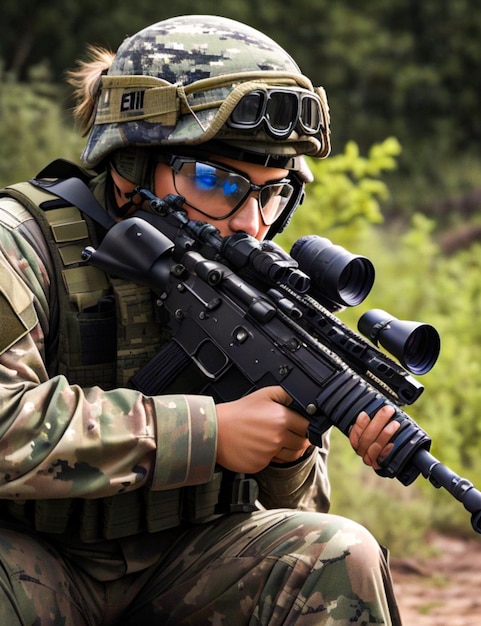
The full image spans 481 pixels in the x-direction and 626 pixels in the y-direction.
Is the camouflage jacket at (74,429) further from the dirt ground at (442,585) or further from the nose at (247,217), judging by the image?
the dirt ground at (442,585)

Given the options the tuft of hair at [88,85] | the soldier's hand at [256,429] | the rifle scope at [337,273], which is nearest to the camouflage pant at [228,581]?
the soldier's hand at [256,429]

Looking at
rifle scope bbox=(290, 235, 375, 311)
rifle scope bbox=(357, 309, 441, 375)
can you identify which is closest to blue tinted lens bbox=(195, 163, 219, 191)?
rifle scope bbox=(290, 235, 375, 311)

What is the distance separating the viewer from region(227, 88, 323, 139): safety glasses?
10.3 feet

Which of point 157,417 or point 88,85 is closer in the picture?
point 157,417

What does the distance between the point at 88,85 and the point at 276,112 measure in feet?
2.16

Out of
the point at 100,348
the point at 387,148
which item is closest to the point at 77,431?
the point at 100,348

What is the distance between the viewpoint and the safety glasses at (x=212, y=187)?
10.4ft

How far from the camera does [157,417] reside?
278 centimetres

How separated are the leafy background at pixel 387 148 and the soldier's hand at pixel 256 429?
7.85ft

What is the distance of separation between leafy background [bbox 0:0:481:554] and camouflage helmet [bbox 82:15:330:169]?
1543 mm

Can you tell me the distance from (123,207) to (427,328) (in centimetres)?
100

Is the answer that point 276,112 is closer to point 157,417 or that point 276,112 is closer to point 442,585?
point 157,417

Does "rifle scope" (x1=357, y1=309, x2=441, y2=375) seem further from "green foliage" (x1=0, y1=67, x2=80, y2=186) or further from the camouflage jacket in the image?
"green foliage" (x1=0, y1=67, x2=80, y2=186)

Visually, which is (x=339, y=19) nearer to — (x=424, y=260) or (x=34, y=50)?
(x=34, y=50)
